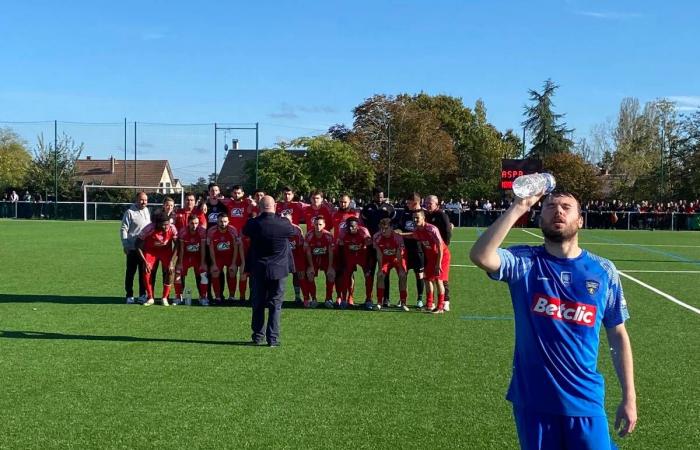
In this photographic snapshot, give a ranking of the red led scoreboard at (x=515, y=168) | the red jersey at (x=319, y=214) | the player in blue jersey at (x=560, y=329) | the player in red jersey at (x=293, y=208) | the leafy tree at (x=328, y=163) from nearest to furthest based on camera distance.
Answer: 1. the player in blue jersey at (x=560, y=329)
2. the red jersey at (x=319, y=214)
3. the player in red jersey at (x=293, y=208)
4. the red led scoreboard at (x=515, y=168)
5. the leafy tree at (x=328, y=163)

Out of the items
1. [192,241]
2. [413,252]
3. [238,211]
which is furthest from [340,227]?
[192,241]

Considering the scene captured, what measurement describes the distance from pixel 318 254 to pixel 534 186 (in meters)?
9.65

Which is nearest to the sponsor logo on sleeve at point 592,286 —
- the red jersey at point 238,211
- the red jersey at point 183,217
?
the red jersey at point 183,217

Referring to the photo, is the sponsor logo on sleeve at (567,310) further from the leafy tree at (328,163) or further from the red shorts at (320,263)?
the leafy tree at (328,163)

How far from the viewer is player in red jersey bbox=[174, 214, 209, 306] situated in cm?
1257

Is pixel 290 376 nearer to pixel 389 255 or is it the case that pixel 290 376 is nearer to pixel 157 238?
pixel 389 255

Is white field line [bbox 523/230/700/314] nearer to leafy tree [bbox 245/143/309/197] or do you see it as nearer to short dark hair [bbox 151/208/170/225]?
short dark hair [bbox 151/208/170/225]

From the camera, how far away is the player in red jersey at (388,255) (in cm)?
1223

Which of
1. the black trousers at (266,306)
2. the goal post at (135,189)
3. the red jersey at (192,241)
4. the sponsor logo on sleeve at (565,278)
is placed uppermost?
the goal post at (135,189)

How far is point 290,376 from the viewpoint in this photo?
24.3 feet

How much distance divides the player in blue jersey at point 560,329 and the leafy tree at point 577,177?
168ft

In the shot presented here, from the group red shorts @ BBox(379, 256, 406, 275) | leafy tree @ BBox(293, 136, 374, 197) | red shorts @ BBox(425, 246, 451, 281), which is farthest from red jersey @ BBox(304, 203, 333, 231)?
leafy tree @ BBox(293, 136, 374, 197)

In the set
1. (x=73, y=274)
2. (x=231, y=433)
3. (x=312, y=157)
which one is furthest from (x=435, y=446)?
(x=312, y=157)

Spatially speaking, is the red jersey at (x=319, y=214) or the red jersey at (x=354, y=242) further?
the red jersey at (x=319, y=214)
